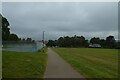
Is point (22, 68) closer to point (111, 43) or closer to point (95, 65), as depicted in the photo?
point (95, 65)

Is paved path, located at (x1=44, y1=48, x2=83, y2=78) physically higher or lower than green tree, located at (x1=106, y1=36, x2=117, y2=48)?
lower

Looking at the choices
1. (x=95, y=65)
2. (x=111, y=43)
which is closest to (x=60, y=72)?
(x=95, y=65)

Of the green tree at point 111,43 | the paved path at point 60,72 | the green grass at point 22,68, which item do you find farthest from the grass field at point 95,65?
the green tree at point 111,43

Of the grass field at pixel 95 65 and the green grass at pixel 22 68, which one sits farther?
the grass field at pixel 95 65

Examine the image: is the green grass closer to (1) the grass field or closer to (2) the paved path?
(2) the paved path

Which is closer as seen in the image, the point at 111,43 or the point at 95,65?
the point at 95,65

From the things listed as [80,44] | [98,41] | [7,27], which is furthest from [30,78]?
[98,41]

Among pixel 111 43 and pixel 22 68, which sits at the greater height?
pixel 111 43

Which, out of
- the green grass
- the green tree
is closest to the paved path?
the green grass

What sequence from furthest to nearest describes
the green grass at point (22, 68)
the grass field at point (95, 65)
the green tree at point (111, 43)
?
the green tree at point (111, 43), the grass field at point (95, 65), the green grass at point (22, 68)

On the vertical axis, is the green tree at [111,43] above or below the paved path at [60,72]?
above

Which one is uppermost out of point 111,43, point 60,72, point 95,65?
point 111,43

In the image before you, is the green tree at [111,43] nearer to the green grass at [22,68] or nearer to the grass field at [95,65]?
the grass field at [95,65]

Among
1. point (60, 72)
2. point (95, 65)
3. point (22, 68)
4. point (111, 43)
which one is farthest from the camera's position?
point (111, 43)
